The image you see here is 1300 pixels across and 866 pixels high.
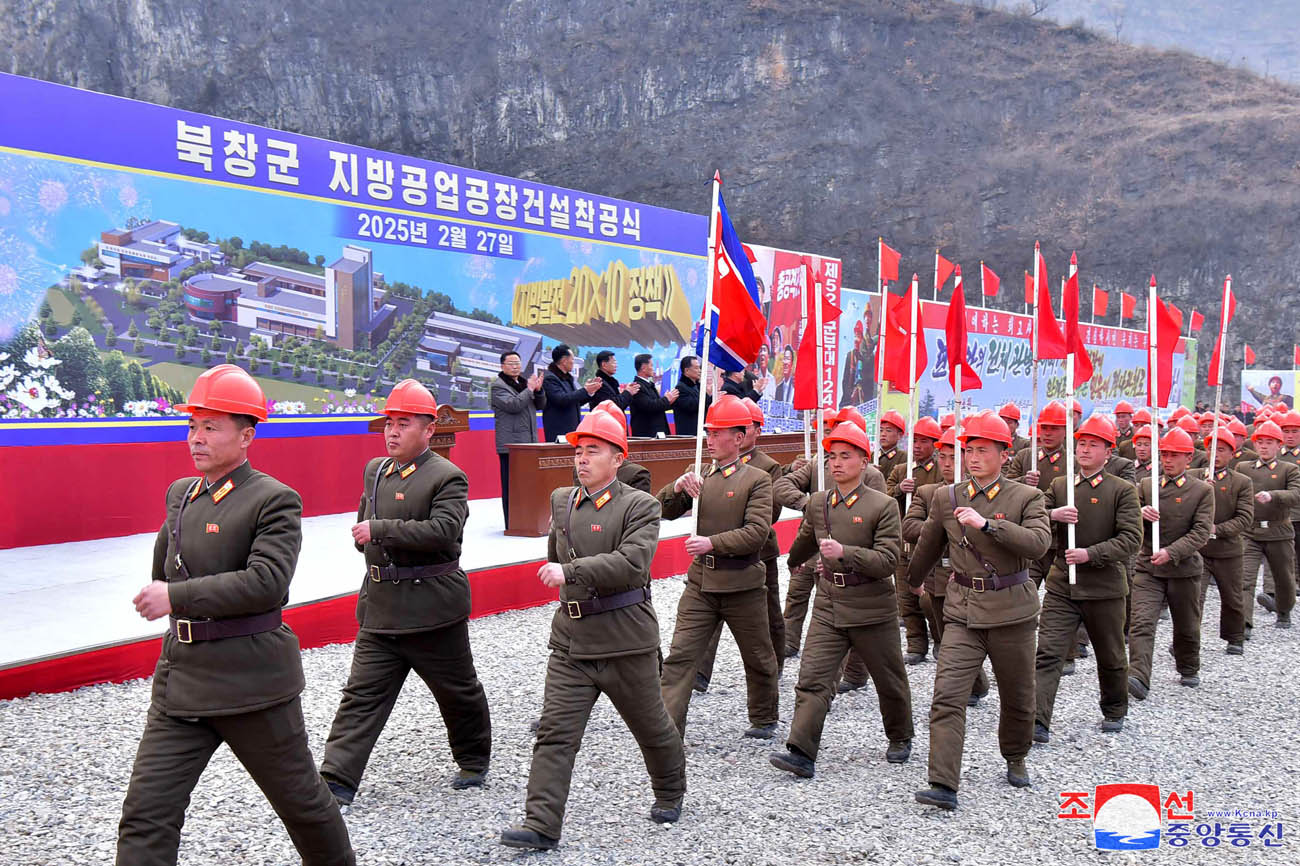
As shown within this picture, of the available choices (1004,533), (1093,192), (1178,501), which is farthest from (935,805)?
(1093,192)

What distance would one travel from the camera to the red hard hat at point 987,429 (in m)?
6.12

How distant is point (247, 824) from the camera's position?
4.98 m

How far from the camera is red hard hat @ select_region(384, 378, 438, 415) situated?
5426 millimetres

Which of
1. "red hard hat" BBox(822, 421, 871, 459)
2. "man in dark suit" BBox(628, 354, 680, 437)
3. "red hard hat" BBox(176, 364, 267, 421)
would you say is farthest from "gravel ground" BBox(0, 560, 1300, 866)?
"man in dark suit" BBox(628, 354, 680, 437)

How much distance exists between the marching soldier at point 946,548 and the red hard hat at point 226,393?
195 inches

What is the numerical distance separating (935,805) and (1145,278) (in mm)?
43880

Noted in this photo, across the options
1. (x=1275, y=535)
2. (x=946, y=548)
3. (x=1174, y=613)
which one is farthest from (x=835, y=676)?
(x=1275, y=535)

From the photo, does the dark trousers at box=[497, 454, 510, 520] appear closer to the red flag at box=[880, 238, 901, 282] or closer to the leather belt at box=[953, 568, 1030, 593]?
the red flag at box=[880, 238, 901, 282]

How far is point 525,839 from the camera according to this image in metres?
4.74

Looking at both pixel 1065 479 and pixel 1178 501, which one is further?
pixel 1178 501

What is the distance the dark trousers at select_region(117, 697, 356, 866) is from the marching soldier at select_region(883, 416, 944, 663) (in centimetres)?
484

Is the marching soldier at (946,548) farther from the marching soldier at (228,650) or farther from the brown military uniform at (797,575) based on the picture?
the marching soldier at (228,650)

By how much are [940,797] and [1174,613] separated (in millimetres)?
3908

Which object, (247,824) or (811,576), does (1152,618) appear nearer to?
(811,576)
